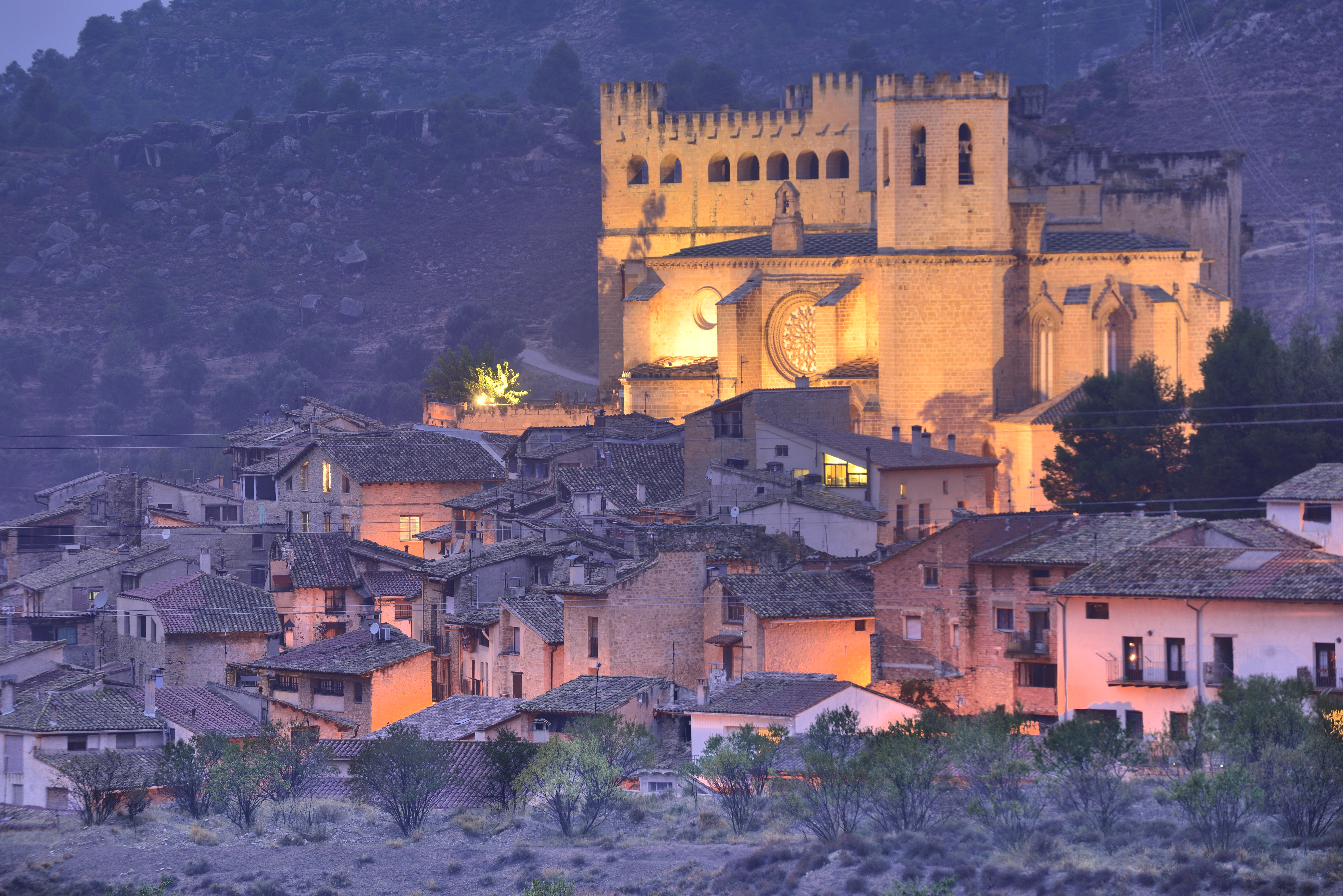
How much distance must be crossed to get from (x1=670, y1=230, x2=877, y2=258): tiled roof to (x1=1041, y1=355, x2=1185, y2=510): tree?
11072 mm

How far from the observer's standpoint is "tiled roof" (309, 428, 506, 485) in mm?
69688

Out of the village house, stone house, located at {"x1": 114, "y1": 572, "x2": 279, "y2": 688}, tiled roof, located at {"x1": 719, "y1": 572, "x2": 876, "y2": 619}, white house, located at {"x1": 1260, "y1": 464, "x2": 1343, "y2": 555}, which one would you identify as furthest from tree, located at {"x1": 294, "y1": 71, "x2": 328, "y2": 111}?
white house, located at {"x1": 1260, "y1": 464, "x2": 1343, "y2": 555}

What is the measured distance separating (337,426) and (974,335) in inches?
919

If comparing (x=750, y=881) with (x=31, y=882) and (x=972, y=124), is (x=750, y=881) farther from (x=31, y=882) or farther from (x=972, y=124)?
(x=972, y=124)

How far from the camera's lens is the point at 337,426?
83562mm

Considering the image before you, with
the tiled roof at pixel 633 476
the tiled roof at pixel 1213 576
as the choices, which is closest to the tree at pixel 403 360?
the tiled roof at pixel 633 476

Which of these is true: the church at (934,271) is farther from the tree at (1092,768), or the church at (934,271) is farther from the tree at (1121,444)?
the tree at (1092,768)

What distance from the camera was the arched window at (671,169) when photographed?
89.4 meters

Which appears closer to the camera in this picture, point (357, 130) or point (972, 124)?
point (972, 124)

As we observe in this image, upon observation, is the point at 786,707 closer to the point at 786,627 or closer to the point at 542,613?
the point at 786,627

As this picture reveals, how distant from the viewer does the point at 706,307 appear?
80.1 metres

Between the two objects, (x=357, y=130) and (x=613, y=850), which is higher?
(x=357, y=130)

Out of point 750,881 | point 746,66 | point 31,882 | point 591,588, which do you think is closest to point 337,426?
point 591,588

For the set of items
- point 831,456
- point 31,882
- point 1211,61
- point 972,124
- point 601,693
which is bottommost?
point 31,882
